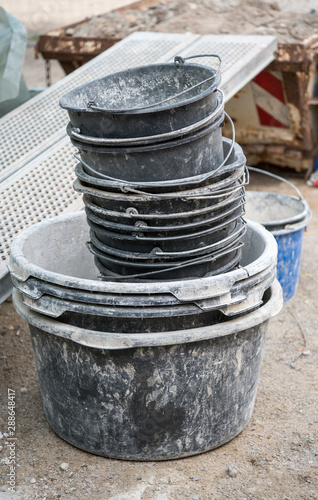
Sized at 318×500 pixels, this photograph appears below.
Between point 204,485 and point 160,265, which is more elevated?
point 160,265

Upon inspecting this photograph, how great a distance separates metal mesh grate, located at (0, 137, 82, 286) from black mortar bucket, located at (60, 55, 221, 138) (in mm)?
957

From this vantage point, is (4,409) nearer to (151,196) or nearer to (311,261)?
(151,196)

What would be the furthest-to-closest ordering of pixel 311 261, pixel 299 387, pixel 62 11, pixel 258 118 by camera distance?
pixel 62 11, pixel 258 118, pixel 311 261, pixel 299 387

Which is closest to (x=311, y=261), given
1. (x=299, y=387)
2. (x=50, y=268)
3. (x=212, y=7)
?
(x=299, y=387)

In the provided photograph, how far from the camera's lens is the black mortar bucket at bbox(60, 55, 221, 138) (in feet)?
7.55

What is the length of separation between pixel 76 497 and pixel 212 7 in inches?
212

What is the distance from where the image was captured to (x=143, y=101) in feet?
9.00

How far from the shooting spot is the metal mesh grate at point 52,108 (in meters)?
4.06

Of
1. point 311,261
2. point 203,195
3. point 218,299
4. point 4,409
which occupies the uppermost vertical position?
point 203,195

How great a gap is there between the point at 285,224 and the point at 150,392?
5.87 feet

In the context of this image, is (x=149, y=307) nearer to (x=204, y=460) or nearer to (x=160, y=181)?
(x=160, y=181)

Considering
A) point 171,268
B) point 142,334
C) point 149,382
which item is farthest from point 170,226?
point 149,382

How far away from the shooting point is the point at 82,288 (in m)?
2.34

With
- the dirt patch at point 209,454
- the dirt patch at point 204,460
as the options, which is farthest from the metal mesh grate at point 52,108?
the dirt patch at point 204,460
